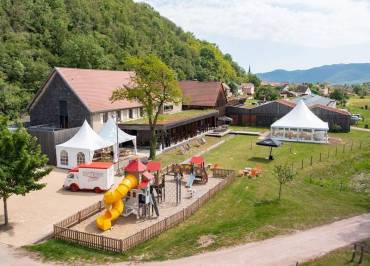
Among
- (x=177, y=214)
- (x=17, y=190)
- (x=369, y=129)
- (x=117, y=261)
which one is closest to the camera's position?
(x=117, y=261)

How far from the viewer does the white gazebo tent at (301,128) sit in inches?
1855

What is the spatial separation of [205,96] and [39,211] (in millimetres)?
40052

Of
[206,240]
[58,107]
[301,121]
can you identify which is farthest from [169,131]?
[206,240]

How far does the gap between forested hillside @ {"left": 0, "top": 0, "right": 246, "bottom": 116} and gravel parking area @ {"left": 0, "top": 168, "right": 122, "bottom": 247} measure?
1151 inches

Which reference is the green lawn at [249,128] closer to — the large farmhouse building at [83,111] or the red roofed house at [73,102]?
the large farmhouse building at [83,111]

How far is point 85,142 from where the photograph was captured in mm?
33500

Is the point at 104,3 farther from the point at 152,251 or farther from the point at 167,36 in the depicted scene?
the point at 152,251

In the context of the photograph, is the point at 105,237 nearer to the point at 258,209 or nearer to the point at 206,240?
the point at 206,240

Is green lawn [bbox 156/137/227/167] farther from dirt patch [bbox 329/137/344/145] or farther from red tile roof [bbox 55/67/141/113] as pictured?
dirt patch [bbox 329/137/344/145]

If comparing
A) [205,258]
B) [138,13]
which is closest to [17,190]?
[205,258]

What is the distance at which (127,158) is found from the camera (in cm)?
3803

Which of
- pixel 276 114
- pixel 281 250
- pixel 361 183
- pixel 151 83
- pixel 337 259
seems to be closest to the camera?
pixel 337 259

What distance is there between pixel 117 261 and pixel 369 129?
5338cm

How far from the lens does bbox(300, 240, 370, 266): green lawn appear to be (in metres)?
17.4
